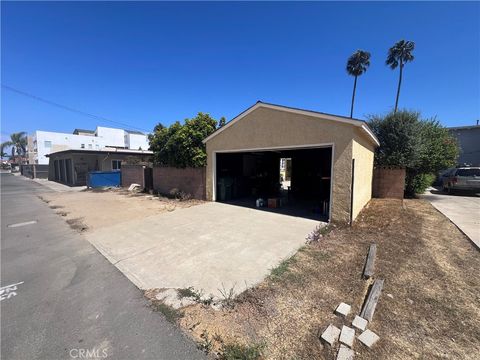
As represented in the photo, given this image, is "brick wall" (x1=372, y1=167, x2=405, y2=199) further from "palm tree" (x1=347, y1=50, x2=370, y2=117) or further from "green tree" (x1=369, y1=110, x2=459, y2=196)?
"palm tree" (x1=347, y1=50, x2=370, y2=117)

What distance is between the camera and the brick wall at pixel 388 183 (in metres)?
10.6

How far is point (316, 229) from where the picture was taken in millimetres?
6328

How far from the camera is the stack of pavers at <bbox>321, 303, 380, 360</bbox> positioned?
2.24 meters

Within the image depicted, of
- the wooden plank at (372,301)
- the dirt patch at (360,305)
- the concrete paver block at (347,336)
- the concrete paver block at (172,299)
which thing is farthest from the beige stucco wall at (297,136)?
Result: the concrete paver block at (172,299)

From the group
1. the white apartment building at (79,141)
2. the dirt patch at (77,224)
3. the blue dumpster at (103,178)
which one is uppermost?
the white apartment building at (79,141)

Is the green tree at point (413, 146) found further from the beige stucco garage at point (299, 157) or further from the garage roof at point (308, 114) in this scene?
the garage roof at point (308, 114)

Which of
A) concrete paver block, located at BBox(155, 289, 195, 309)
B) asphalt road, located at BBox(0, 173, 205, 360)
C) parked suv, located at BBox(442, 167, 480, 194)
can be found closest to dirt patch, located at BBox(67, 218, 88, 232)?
asphalt road, located at BBox(0, 173, 205, 360)

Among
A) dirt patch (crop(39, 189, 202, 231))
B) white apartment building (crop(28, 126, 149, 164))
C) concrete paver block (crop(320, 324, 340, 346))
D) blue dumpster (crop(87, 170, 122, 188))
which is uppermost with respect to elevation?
white apartment building (crop(28, 126, 149, 164))

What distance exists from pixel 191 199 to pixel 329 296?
30.3 ft

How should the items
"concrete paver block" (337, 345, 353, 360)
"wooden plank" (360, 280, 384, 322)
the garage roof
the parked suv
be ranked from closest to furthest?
"concrete paver block" (337, 345, 353, 360) → "wooden plank" (360, 280, 384, 322) → the garage roof → the parked suv

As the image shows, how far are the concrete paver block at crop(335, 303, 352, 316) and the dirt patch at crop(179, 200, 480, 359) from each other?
0.06 metres

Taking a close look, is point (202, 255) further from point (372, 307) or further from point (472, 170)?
point (472, 170)

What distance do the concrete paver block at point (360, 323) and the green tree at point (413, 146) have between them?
35.1 feet

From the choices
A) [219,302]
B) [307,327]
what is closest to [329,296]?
[307,327]
